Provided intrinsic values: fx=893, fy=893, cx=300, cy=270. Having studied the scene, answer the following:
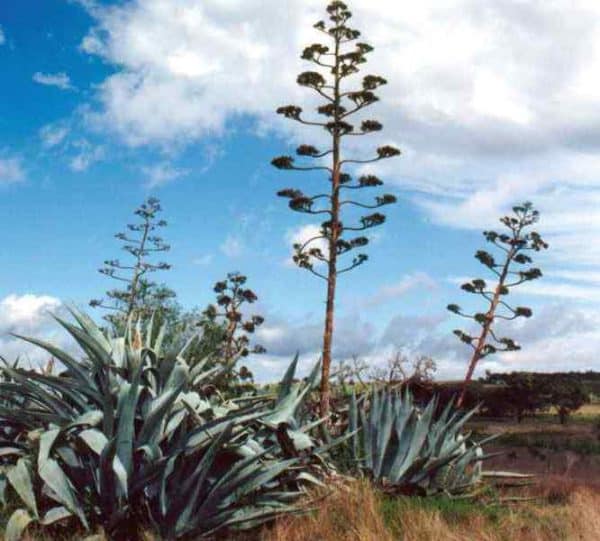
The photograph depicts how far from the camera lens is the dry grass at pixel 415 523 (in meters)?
6.60

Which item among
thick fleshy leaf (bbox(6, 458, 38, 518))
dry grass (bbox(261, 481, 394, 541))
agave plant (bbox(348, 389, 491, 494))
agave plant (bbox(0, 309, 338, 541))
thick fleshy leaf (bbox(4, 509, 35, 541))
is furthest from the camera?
agave plant (bbox(348, 389, 491, 494))

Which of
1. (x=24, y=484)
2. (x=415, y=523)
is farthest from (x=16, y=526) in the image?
(x=415, y=523)

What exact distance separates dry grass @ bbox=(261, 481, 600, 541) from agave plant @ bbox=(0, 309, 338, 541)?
258 mm

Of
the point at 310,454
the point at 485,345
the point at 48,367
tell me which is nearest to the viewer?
the point at 310,454

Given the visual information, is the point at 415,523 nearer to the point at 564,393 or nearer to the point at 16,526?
the point at 16,526

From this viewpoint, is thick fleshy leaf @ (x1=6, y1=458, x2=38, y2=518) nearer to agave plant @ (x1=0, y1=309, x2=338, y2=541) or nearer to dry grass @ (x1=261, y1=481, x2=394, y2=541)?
agave plant @ (x1=0, y1=309, x2=338, y2=541)

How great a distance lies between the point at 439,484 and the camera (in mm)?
9469

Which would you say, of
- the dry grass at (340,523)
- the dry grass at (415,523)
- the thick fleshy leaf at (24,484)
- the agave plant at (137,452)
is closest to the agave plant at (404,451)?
the dry grass at (415,523)

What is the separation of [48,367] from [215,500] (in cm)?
328

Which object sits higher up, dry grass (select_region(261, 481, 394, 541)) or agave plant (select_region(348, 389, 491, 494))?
agave plant (select_region(348, 389, 491, 494))

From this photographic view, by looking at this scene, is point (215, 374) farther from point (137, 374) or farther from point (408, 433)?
point (408, 433)

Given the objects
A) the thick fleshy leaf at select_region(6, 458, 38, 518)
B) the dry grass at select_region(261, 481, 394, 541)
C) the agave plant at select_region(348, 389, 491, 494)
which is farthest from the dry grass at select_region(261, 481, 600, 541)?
the thick fleshy leaf at select_region(6, 458, 38, 518)

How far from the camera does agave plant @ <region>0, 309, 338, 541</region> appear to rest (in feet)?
20.1

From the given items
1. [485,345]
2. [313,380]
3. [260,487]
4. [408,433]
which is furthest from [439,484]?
[485,345]
